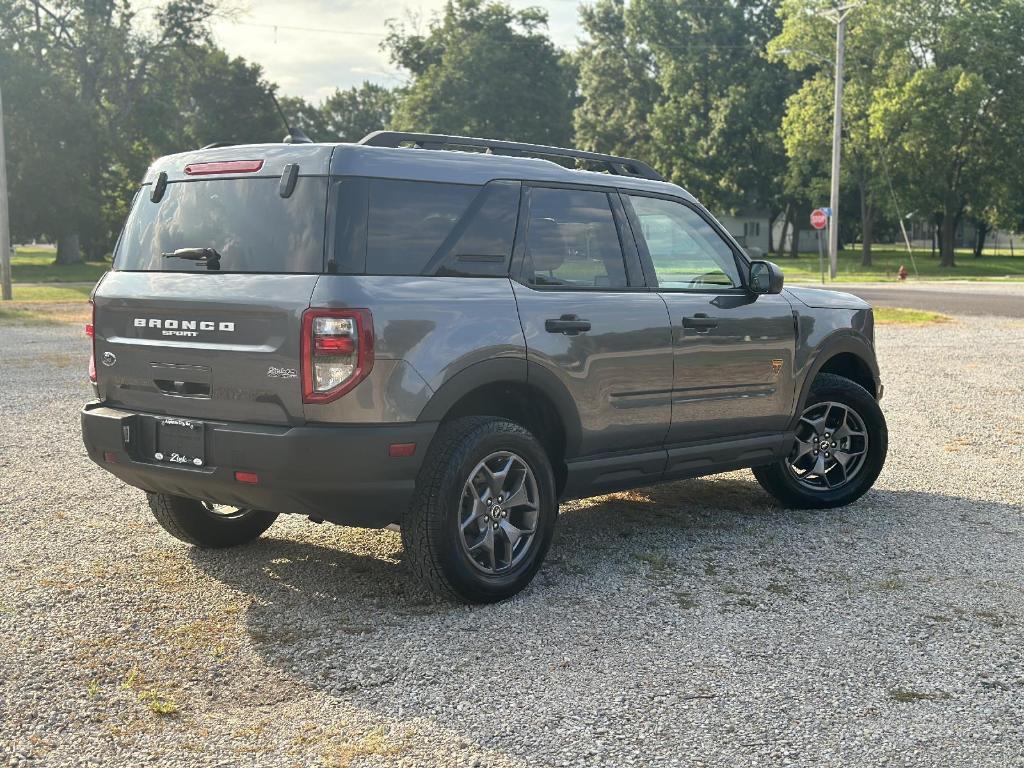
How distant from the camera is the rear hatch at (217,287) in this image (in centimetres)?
476

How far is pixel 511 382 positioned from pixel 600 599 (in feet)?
3.41

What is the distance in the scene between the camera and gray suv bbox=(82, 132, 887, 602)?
473cm

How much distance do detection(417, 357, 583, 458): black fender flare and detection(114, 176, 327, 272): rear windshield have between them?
2.38ft

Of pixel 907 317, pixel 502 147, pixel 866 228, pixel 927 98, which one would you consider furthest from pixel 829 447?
pixel 866 228

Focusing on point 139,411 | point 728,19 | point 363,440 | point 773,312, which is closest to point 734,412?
point 773,312

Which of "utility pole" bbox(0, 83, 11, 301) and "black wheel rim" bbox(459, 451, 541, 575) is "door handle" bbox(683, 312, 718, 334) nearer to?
"black wheel rim" bbox(459, 451, 541, 575)

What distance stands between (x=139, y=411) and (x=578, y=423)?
197 centimetres

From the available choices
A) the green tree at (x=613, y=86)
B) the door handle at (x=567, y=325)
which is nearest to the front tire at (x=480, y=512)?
the door handle at (x=567, y=325)

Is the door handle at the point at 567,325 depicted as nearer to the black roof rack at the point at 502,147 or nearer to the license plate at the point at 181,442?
the black roof rack at the point at 502,147

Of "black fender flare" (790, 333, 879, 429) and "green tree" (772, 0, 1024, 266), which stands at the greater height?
"green tree" (772, 0, 1024, 266)

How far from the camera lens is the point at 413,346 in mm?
4812

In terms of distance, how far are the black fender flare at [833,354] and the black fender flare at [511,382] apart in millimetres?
1809

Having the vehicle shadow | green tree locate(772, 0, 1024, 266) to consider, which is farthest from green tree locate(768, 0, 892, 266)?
the vehicle shadow

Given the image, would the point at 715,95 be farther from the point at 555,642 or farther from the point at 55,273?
the point at 555,642
